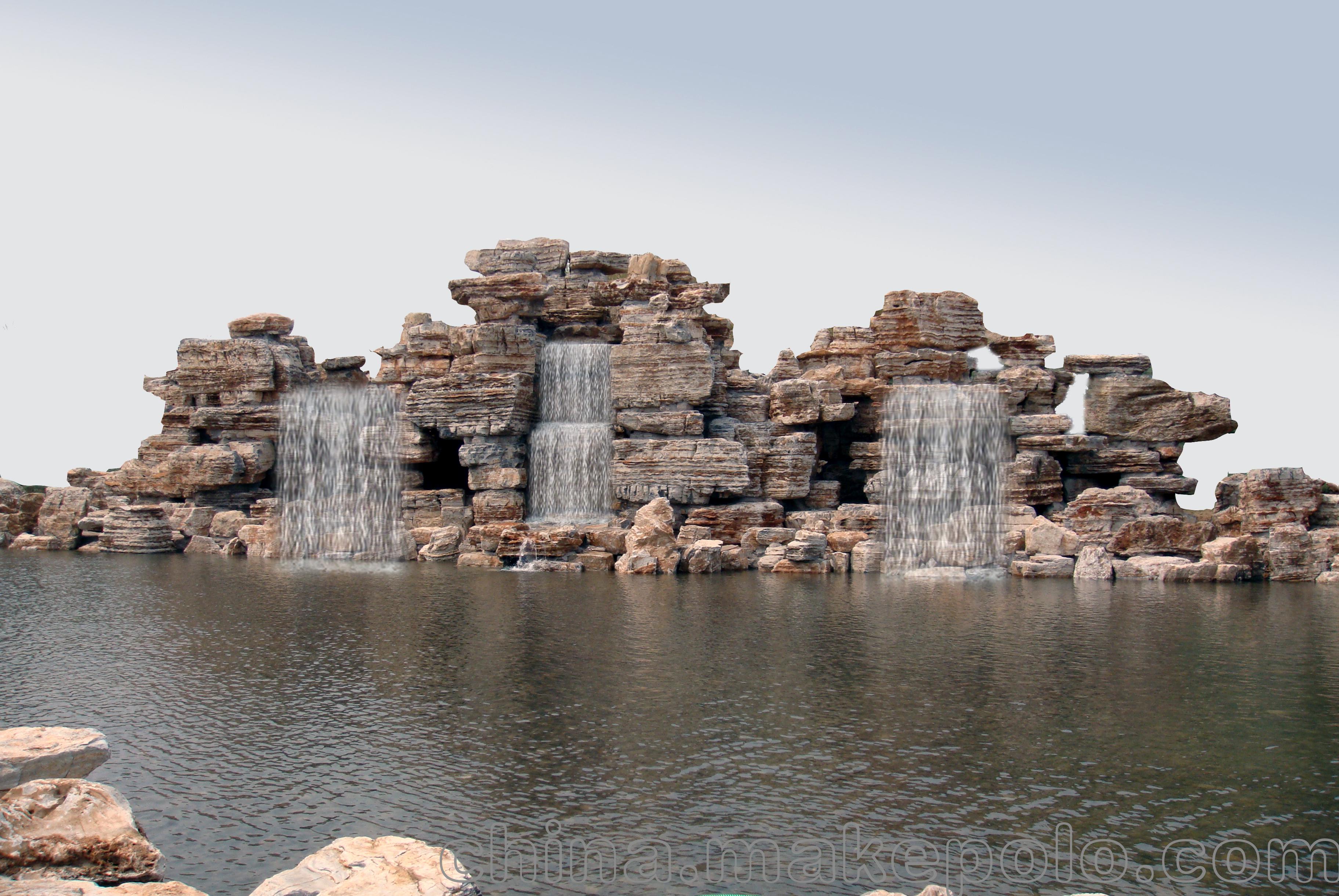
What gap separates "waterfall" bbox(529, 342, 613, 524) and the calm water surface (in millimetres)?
14905

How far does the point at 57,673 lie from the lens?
17.2m

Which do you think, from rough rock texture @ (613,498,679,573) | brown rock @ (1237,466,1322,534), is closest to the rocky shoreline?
rough rock texture @ (613,498,679,573)

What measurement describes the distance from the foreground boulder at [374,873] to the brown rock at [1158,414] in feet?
120

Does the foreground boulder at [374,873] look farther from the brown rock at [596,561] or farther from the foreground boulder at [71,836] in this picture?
the brown rock at [596,561]

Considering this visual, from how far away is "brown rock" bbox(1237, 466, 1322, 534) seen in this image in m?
35.4

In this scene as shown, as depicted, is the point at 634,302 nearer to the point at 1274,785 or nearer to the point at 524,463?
the point at 524,463

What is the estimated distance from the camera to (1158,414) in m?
40.2

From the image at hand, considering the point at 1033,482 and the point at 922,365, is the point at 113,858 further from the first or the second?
the point at 922,365

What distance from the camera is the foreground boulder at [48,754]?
34.3 ft

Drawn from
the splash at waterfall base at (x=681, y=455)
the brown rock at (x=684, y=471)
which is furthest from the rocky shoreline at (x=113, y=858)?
the brown rock at (x=684, y=471)

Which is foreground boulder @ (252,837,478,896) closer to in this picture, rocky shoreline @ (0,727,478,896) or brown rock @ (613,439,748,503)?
rocky shoreline @ (0,727,478,896)

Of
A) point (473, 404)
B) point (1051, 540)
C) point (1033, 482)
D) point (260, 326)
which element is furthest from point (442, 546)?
point (1033, 482)

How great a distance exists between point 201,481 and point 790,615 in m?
30.1

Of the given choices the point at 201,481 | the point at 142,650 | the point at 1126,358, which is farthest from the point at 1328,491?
the point at 201,481
